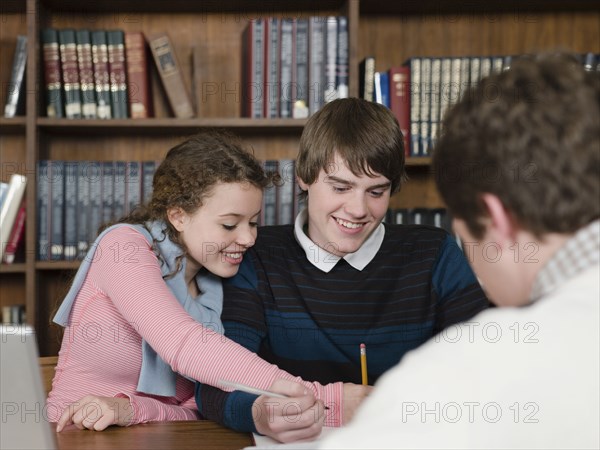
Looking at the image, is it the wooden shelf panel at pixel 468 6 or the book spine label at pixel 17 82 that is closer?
the book spine label at pixel 17 82

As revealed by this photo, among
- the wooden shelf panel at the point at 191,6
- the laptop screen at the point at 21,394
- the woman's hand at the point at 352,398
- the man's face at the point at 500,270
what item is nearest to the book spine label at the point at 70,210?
the wooden shelf panel at the point at 191,6

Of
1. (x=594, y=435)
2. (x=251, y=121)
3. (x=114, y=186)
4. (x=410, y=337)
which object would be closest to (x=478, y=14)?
(x=251, y=121)

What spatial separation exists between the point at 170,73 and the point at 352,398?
151 centimetres

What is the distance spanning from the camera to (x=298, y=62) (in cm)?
235

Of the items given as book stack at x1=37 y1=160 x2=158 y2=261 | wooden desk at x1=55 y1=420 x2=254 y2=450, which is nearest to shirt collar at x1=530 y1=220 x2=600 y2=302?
wooden desk at x1=55 y1=420 x2=254 y2=450

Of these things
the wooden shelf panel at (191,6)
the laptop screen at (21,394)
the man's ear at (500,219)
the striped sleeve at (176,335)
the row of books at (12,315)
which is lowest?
the row of books at (12,315)

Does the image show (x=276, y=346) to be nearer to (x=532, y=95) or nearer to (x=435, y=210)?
(x=532, y=95)

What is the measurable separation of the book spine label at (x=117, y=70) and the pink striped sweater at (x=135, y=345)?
104cm

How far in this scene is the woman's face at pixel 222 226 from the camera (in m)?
1.44

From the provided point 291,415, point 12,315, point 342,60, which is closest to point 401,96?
point 342,60

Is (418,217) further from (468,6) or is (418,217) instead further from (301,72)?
(468,6)

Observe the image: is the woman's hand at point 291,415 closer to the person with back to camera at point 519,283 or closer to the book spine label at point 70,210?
the person with back to camera at point 519,283

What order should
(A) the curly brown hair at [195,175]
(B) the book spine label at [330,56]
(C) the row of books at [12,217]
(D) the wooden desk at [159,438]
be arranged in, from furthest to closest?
1. (B) the book spine label at [330,56]
2. (C) the row of books at [12,217]
3. (A) the curly brown hair at [195,175]
4. (D) the wooden desk at [159,438]

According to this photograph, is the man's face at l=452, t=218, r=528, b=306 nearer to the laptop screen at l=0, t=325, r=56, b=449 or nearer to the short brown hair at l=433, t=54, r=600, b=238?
the short brown hair at l=433, t=54, r=600, b=238
